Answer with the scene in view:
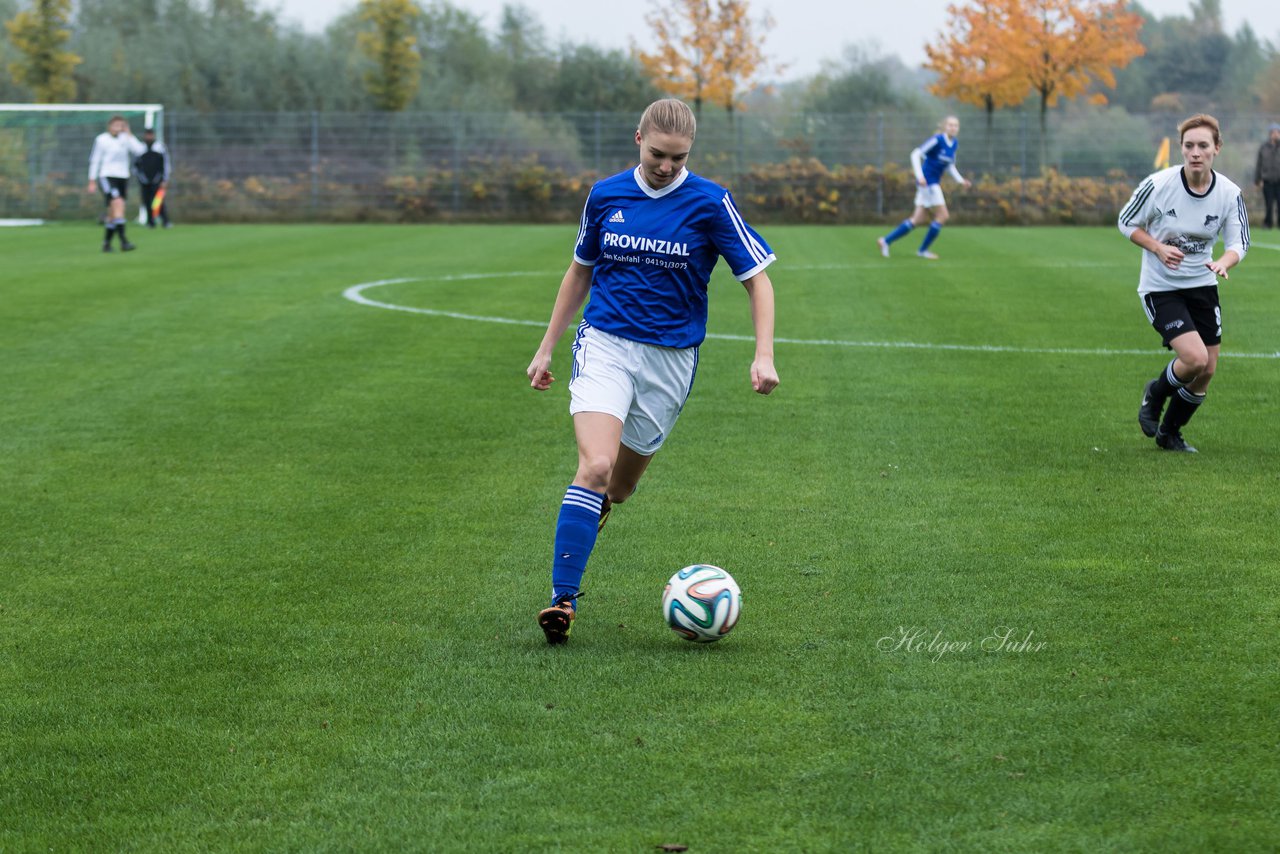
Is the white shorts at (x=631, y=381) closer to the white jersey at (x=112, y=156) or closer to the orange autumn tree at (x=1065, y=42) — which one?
the white jersey at (x=112, y=156)

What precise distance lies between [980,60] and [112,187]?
28.8m

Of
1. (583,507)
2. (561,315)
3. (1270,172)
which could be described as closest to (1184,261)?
(561,315)

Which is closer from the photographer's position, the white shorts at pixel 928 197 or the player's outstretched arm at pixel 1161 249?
the player's outstretched arm at pixel 1161 249

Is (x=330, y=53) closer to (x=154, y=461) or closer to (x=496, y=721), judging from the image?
(x=154, y=461)

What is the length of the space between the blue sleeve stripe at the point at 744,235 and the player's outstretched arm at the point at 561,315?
0.61m

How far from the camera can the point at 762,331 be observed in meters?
5.78

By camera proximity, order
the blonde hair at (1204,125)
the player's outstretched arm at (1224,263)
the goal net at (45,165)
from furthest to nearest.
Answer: the goal net at (45,165)
the blonde hair at (1204,125)
the player's outstretched arm at (1224,263)

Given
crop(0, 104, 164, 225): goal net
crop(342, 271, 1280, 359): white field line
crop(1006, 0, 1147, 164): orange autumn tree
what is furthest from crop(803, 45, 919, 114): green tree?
crop(342, 271, 1280, 359): white field line

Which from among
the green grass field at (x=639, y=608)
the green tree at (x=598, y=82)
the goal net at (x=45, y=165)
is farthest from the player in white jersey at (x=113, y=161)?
the green tree at (x=598, y=82)

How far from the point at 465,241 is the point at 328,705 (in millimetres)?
22607

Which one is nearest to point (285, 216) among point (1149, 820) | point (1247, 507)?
point (1247, 507)

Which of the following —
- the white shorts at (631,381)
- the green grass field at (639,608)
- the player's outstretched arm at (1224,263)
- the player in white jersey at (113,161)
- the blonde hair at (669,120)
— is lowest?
the green grass field at (639,608)

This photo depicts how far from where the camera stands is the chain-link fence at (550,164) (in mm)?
36156

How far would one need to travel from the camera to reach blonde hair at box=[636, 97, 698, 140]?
18.0 feet
